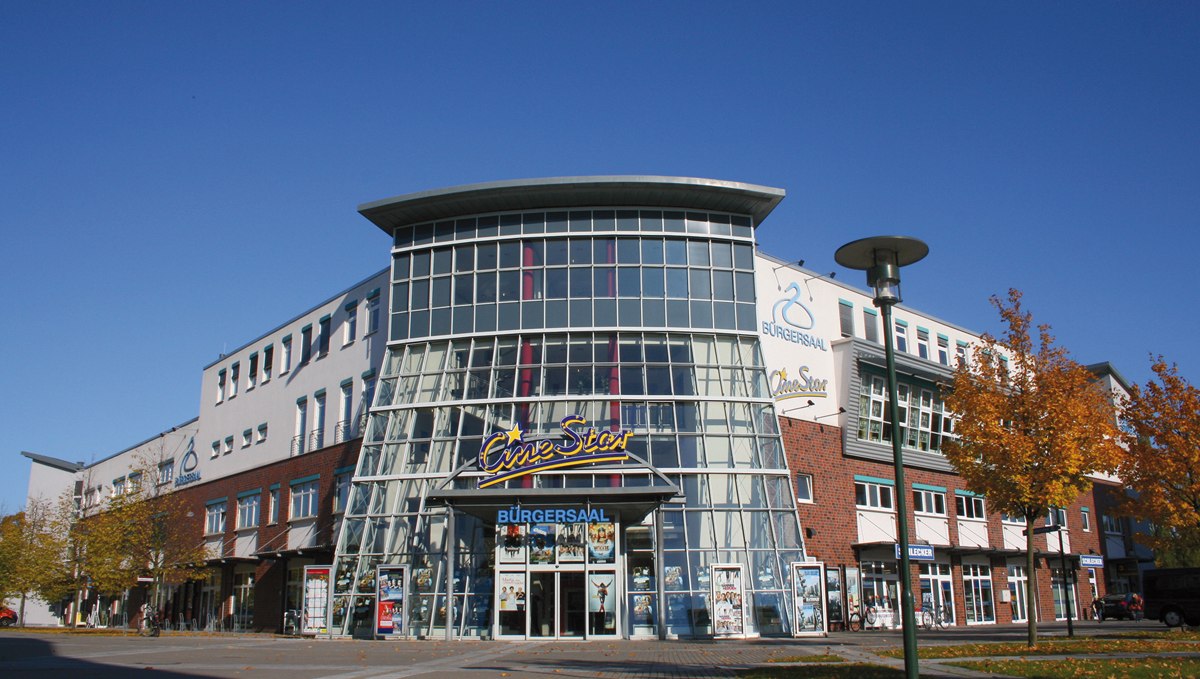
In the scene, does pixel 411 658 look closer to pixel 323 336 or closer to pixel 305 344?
pixel 323 336

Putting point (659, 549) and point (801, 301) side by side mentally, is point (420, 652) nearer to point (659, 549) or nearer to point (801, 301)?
point (659, 549)

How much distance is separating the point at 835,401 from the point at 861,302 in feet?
19.7

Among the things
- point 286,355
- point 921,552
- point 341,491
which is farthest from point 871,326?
point 286,355

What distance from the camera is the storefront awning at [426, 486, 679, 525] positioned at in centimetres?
2770

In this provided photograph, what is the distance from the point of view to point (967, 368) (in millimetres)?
26906

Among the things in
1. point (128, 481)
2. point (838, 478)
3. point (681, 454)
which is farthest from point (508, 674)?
point (128, 481)

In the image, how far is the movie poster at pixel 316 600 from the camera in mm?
31875

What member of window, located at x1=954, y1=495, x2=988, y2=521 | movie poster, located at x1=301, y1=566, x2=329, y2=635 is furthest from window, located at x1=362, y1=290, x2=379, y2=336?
window, located at x1=954, y1=495, x2=988, y2=521

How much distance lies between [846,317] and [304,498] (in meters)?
24.7

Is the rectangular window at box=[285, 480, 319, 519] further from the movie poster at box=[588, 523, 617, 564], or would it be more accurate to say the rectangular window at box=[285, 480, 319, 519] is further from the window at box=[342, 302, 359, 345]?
the movie poster at box=[588, 523, 617, 564]

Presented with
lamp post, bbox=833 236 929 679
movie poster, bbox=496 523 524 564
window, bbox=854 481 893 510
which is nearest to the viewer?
lamp post, bbox=833 236 929 679

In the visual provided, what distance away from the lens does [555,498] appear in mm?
28797

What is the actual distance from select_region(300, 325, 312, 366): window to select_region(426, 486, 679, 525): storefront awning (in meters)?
18.3

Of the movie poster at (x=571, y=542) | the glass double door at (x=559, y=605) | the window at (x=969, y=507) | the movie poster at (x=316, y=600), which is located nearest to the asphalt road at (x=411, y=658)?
the movie poster at (x=316, y=600)
